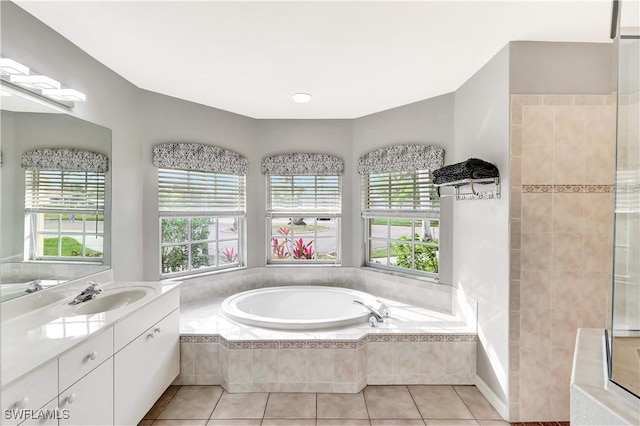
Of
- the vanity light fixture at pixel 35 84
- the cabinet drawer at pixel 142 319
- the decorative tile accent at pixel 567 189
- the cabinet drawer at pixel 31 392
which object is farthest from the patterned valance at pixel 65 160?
the decorative tile accent at pixel 567 189

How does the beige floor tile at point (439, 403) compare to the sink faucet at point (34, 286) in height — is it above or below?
below

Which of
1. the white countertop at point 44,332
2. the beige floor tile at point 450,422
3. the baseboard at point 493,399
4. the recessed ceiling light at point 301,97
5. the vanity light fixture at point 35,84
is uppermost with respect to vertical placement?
the recessed ceiling light at point 301,97

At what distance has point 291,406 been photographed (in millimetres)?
2139

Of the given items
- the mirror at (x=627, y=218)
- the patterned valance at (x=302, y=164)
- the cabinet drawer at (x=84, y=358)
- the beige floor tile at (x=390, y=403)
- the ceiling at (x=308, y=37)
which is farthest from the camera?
the patterned valance at (x=302, y=164)

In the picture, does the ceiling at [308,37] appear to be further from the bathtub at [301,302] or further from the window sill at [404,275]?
the bathtub at [301,302]

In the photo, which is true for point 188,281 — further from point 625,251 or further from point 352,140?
point 625,251

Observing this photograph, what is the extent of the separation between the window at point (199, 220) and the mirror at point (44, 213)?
0.67 meters

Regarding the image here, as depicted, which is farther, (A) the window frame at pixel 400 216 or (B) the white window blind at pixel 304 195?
(B) the white window blind at pixel 304 195

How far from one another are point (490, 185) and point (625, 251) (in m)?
1.46

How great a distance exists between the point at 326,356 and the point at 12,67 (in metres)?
2.50

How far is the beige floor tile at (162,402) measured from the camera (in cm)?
205

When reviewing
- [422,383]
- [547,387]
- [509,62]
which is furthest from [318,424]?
[509,62]

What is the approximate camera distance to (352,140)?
357 cm

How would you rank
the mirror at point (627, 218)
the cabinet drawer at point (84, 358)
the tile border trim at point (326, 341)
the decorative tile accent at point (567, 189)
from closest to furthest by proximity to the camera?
the mirror at point (627, 218) → the cabinet drawer at point (84, 358) → the decorative tile accent at point (567, 189) → the tile border trim at point (326, 341)
